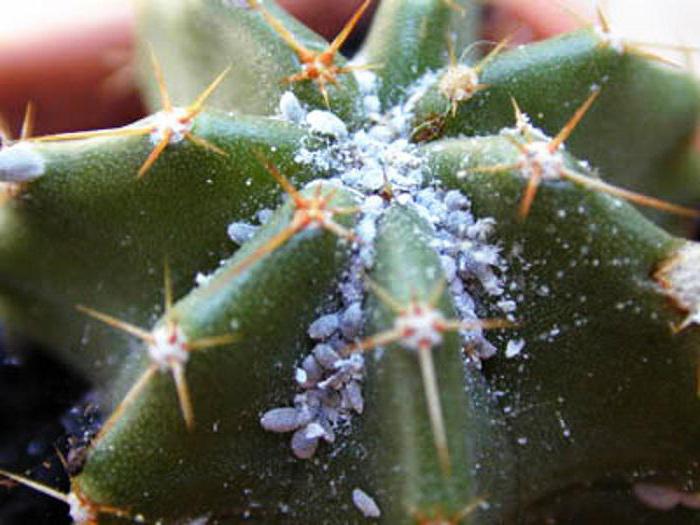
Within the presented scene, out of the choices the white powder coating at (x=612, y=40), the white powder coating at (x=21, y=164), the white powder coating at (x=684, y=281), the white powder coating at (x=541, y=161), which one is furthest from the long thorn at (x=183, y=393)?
the white powder coating at (x=612, y=40)

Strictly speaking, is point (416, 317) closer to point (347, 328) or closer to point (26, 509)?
point (347, 328)

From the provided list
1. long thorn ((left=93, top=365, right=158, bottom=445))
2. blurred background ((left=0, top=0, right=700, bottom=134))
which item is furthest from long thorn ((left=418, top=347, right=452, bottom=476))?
blurred background ((left=0, top=0, right=700, bottom=134))

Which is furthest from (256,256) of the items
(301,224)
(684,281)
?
(684,281)

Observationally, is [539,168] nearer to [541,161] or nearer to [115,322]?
[541,161]

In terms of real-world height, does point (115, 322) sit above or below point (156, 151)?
below

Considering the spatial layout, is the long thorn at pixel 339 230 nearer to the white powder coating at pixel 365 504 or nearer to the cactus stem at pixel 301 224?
the cactus stem at pixel 301 224
